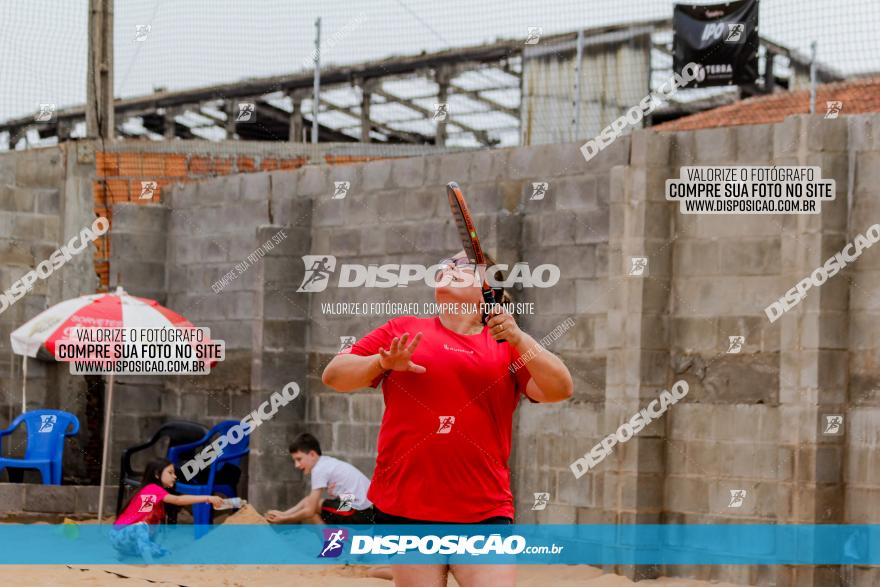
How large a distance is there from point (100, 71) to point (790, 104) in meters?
8.13

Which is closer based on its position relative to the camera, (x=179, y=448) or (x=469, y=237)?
(x=469, y=237)

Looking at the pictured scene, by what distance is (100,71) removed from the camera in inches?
548

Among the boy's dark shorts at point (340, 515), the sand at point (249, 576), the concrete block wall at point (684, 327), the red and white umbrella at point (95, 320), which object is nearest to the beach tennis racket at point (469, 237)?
the concrete block wall at point (684, 327)

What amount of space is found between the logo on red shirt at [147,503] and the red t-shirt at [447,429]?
5689 mm

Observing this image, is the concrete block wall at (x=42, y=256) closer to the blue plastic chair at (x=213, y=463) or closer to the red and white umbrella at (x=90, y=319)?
the red and white umbrella at (x=90, y=319)

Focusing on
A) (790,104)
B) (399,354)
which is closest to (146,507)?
(399,354)

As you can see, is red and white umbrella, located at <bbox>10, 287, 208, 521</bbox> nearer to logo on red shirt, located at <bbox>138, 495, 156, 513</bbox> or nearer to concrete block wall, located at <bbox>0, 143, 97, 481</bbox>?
concrete block wall, located at <bbox>0, 143, 97, 481</bbox>

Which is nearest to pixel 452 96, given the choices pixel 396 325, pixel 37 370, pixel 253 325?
pixel 253 325

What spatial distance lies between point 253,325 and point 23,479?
2751 mm

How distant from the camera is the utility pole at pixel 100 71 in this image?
1384cm

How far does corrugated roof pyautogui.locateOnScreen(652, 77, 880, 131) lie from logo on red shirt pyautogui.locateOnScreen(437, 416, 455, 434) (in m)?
11.6

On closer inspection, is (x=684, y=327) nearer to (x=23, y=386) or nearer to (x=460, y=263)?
(x=460, y=263)

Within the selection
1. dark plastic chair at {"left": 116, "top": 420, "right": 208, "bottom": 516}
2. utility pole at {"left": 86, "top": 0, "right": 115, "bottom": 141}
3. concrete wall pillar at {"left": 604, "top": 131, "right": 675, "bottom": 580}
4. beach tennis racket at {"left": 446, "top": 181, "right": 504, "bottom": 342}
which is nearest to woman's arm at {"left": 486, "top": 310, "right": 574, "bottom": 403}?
beach tennis racket at {"left": 446, "top": 181, "right": 504, "bottom": 342}

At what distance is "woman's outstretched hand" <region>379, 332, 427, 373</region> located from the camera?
4.54 metres
